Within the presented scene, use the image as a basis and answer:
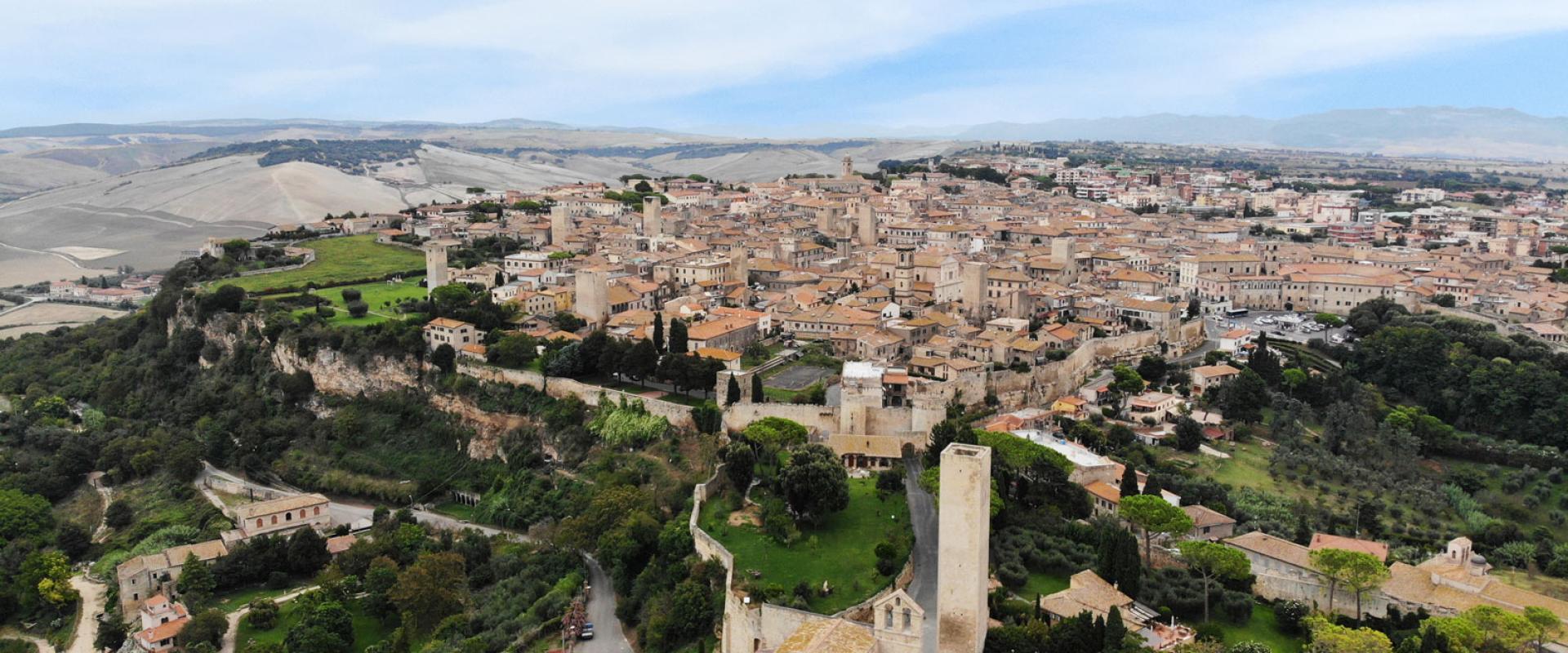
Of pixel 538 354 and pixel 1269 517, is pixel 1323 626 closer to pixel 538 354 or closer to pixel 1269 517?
pixel 1269 517

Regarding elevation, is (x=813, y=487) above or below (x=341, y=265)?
below

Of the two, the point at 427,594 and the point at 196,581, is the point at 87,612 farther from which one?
the point at 427,594

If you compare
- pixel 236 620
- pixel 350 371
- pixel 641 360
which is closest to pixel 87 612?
pixel 236 620

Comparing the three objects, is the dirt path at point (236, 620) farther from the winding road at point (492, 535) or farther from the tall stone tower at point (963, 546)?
the tall stone tower at point (963, 546)

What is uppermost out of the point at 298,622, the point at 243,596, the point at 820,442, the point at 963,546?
the point at 963,546

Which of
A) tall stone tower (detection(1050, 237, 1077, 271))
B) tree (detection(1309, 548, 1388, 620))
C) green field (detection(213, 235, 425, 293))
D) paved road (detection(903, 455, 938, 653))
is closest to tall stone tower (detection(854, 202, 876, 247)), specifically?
tall stone tower (detection(1050, 237, 1077, 271))

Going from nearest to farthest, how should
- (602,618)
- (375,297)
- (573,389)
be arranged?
1. (602,618)
2. (573,389)
3. (375,297)

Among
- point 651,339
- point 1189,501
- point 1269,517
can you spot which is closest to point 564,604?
point 651,339
